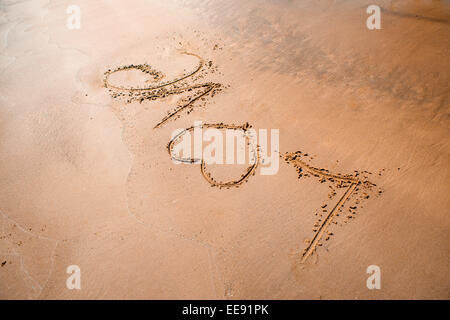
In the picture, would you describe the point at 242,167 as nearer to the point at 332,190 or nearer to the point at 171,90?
the point at 332,190

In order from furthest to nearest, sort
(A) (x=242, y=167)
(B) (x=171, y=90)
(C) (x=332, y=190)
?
1. (B) (x=171, y=90)
2. (A) (x=242, y=167)
3. (C) (x=332, y=190)

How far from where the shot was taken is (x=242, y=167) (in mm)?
4277

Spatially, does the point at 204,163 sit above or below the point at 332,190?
above

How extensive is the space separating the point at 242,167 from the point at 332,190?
4.38 ft

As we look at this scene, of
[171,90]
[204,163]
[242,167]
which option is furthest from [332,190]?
[171,90]

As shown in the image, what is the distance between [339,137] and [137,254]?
3.52m

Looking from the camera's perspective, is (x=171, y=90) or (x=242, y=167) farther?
(x=171, y=90)

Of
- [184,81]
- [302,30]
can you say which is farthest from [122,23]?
[302,30]

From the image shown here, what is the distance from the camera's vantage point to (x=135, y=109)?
5.34 meters

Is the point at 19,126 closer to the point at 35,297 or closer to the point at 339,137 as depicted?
the point at 35,297

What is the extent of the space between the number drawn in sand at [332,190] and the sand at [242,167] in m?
0.02

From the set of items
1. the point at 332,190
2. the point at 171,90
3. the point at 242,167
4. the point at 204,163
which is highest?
the point at 171,90

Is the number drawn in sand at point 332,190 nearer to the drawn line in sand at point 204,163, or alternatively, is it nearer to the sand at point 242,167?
the sand at point 242,167

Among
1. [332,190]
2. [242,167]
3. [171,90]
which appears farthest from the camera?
[171,90]
